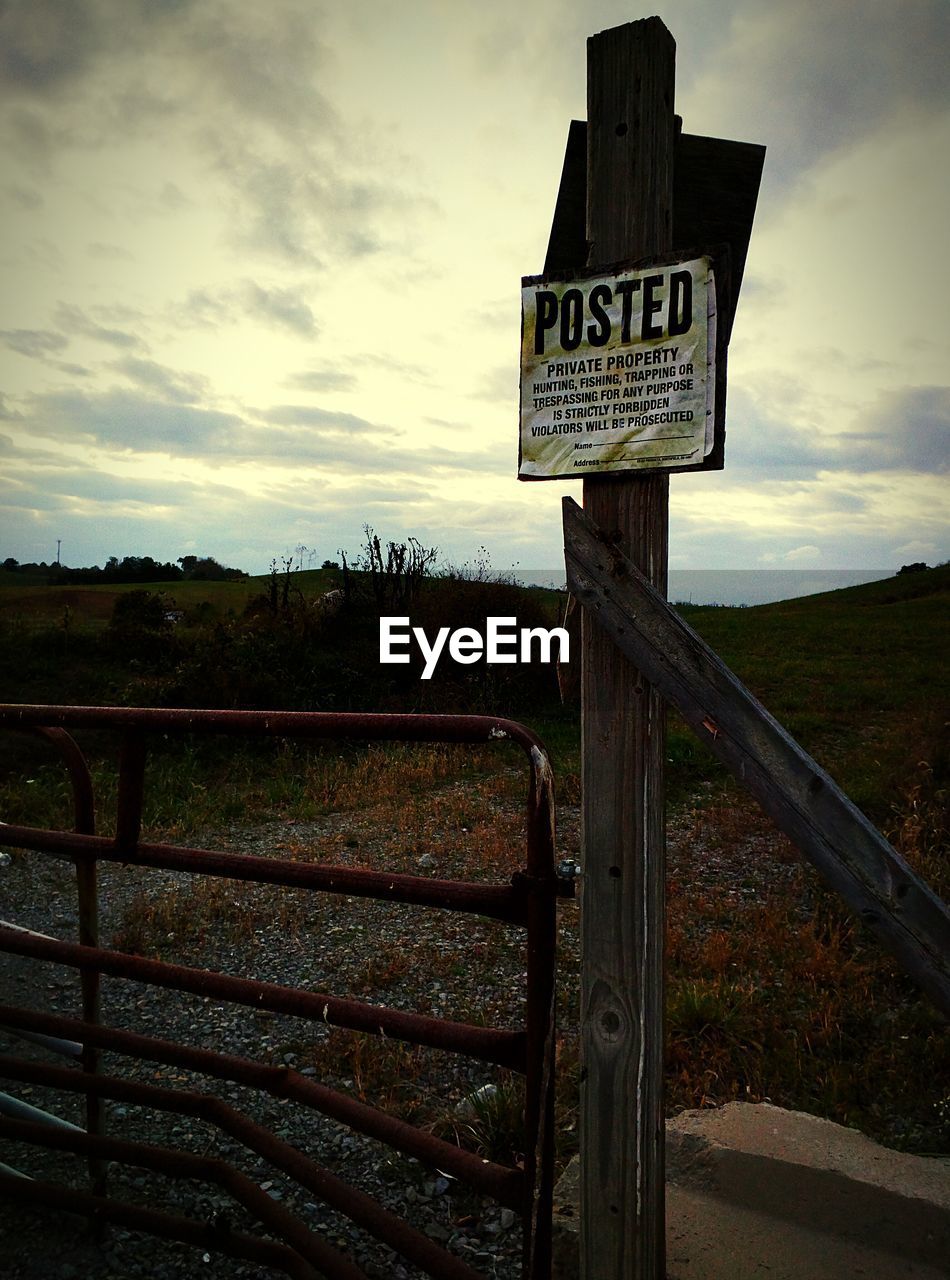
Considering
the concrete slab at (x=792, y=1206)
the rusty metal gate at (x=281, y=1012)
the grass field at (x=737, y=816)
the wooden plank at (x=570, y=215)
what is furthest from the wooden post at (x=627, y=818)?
the grass field at (x=737, y=816)

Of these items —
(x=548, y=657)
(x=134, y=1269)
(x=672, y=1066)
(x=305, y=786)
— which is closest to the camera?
(x=134, y=1269)

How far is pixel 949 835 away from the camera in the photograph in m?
6.61

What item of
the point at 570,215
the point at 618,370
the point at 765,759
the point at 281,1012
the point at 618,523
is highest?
the point at 570,215

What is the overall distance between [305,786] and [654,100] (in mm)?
8472

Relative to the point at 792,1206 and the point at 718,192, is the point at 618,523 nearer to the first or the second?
the point at 718,192

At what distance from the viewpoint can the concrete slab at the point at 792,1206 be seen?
2.68m

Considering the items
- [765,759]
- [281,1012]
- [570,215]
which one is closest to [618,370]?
[570,215]

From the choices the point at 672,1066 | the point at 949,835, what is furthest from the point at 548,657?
the point at 672,1066

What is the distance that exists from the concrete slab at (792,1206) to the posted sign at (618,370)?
96.8 inches

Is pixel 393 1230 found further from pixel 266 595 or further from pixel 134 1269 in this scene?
pixel 266 595

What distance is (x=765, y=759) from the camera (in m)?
2.09

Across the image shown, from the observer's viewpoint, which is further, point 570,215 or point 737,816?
point 737,816

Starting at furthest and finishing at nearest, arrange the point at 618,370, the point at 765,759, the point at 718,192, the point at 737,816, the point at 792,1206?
the point at 737,816, the point at 792,1206, the point at 718,192, the point at 618,370, the point at 765,759

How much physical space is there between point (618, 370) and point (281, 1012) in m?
1.92
